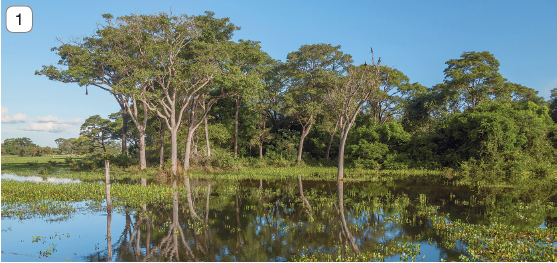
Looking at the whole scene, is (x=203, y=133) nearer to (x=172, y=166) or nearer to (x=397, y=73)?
(x=172, y=166)

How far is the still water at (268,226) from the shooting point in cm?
842

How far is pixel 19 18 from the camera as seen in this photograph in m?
5.29

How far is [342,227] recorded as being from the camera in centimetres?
1070

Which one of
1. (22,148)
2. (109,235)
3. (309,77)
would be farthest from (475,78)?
(22,148)

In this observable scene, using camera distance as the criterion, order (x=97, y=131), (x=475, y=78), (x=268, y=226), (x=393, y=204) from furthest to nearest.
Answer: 1. (x=97, y=131)
2. (x=475, y=78)
3. (x=393, y=204)
4. (x=268, y=226)

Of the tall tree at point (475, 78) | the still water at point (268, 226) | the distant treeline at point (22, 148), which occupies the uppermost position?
the tall tree at point (475, 78)

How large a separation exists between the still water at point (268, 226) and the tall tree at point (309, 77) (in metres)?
16.6

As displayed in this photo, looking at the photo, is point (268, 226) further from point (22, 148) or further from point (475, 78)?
point (22, 148)

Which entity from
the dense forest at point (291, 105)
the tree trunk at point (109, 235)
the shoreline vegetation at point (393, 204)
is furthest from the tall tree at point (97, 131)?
the tree trunk at point (109, 235)

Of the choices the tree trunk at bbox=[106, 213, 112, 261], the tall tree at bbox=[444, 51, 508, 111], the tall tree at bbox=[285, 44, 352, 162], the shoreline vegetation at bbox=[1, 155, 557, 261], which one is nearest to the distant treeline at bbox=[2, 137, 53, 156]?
the shoreline vegetation at bbox=[1, 155, 557, 261]

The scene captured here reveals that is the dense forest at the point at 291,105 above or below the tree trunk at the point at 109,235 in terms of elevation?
above

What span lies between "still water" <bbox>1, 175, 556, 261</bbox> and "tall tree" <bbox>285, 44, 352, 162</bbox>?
16632 millimetres

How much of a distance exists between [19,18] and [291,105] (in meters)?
28.6

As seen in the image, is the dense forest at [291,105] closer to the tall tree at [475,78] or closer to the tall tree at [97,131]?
the tall tree at [475,78]
